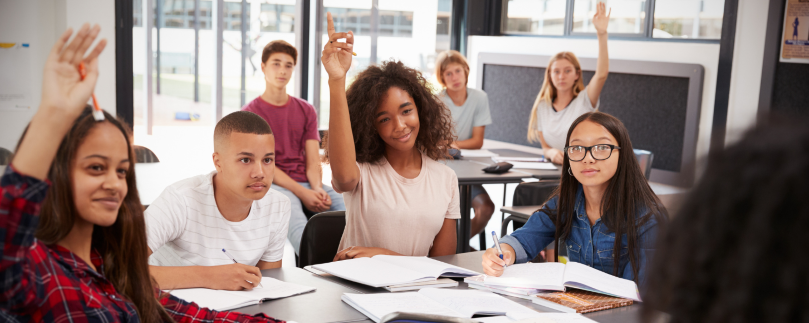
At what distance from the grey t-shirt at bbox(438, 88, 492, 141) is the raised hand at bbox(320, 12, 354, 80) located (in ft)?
7.03

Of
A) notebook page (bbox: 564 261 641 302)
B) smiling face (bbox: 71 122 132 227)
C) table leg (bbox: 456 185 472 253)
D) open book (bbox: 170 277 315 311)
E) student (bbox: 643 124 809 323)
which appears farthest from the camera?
table leg (bbox: 456 185 472 253)

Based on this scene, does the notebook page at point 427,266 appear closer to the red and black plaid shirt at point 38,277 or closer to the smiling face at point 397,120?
the smiling face at point 397,120

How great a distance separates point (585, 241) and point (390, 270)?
0.54m

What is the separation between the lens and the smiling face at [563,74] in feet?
11.9

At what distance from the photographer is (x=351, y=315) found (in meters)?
1.27

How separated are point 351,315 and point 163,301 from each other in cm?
35

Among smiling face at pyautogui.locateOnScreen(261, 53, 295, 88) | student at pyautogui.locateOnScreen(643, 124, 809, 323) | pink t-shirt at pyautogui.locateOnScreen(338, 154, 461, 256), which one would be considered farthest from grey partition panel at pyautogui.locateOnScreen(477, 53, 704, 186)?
student at pyautogui.locateOnScreen(643, 124, 809, 323)

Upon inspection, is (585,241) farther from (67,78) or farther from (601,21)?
(601,21)

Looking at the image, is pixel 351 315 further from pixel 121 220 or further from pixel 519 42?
pixel 519 42

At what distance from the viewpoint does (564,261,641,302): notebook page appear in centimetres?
140

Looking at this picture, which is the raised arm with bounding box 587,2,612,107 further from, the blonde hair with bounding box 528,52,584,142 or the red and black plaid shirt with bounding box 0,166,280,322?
the red and black plaid shirt with bounding box 0,166,280,322

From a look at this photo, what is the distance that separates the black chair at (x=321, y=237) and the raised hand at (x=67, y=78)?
1224 millimetres

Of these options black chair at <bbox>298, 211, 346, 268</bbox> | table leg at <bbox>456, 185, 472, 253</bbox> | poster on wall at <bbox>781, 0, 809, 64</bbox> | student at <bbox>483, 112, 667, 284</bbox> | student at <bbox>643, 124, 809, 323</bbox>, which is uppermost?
poster on wall at <bbox>781, 0, 809, 64</bbox>

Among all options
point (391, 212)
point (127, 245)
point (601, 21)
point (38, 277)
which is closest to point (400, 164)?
point (391, 212)
